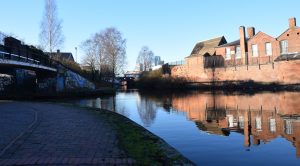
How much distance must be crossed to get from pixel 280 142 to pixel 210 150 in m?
2.67

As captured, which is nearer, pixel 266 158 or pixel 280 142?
pixel 266 158

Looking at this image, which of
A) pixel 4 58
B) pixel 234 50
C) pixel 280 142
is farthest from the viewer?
pixel 234 50

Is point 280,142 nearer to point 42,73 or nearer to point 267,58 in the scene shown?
point 42,73

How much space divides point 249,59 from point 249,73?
2.99 meters

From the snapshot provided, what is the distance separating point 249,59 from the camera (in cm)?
5747

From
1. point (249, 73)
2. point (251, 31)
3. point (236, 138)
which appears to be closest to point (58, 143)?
point (236, 138)

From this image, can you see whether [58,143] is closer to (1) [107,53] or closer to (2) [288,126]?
(2) [288,126]

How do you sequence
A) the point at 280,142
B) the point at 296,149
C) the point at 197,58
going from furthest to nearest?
the point at 197,58, the point at 280,142, the point at 296,149

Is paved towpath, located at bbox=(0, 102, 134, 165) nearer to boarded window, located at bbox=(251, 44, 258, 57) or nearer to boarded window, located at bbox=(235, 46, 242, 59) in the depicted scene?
boarded window, located at bbox=(251, 44, 258, 57)

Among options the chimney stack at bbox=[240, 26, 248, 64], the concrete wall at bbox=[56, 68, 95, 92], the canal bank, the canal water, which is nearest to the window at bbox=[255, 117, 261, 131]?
the canal water

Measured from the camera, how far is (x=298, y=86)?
46.0 metres

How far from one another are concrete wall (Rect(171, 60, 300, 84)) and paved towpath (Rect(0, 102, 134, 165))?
40.0 meters

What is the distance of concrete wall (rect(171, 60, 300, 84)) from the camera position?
4844 cm

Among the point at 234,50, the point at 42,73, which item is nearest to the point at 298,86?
the point at 234,50
